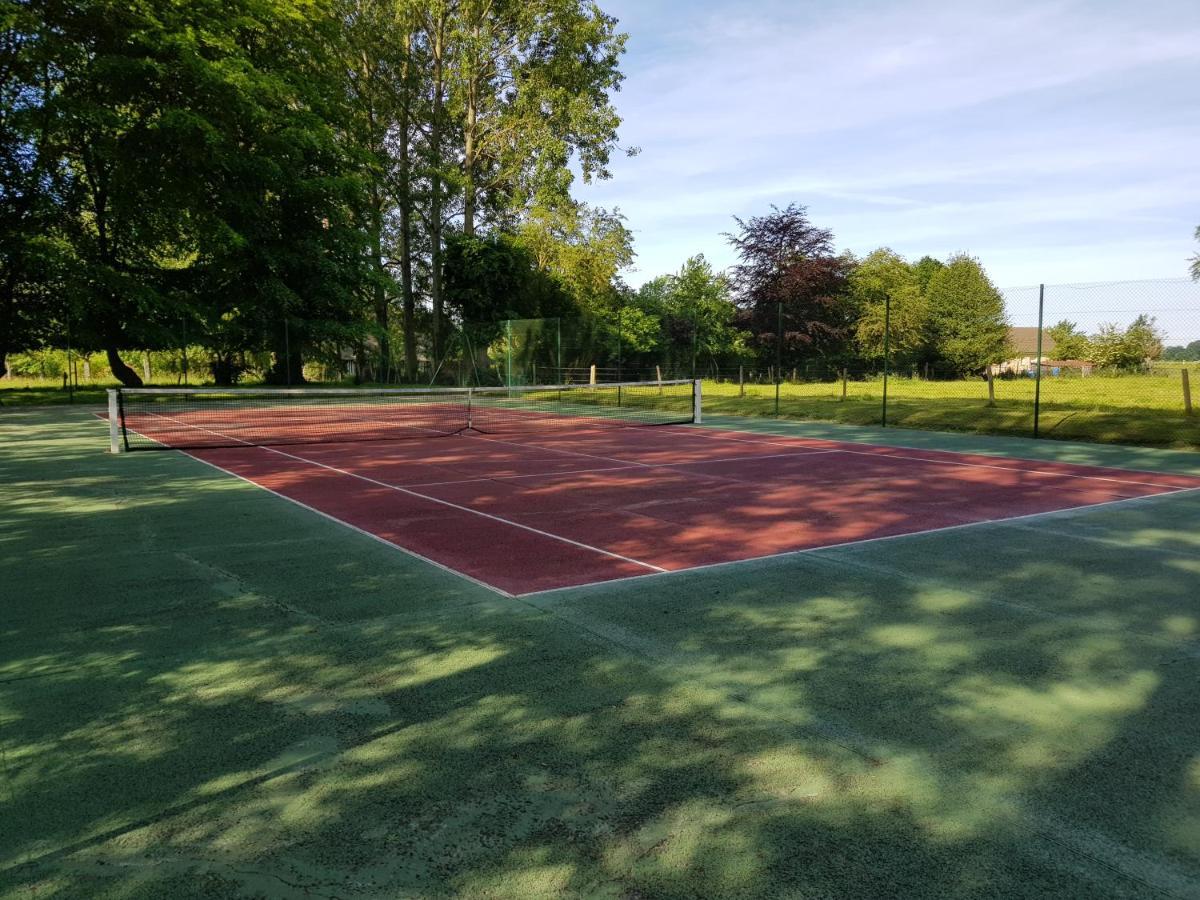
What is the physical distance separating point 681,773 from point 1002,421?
16.8 metres

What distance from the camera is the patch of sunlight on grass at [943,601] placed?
17.0ft

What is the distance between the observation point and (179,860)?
2.56 metres

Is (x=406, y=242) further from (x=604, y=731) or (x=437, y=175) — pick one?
(x=604, y=731)

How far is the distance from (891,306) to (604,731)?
58302 millimetres

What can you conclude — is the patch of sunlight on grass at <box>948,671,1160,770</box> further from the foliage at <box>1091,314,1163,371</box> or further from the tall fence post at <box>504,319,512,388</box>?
the tall fence post at <box>504,319,512,388</box>

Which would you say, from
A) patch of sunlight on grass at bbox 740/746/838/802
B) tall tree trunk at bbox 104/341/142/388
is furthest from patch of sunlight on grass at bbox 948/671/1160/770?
tall tree trunk at bbox 104/341/142/388

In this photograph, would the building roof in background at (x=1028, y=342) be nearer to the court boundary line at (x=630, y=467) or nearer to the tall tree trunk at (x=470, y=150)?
the court boundary line at (x=630, y=467)

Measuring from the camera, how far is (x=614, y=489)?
10062 millimetres

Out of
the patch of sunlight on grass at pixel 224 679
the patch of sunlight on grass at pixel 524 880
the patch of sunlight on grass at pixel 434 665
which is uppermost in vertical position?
the patch of sunlight on grass at pixel 224 679

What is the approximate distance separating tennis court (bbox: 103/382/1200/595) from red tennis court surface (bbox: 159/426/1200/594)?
30 millimetres

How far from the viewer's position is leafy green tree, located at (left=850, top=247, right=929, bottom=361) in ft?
182

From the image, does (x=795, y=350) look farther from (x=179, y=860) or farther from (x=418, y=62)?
(x=179, y=860)

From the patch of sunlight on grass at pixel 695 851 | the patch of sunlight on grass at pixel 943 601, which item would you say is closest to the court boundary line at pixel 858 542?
the patch of sunlight on grass at pixel 943 601

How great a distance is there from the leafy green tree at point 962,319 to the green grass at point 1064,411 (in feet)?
95.2
